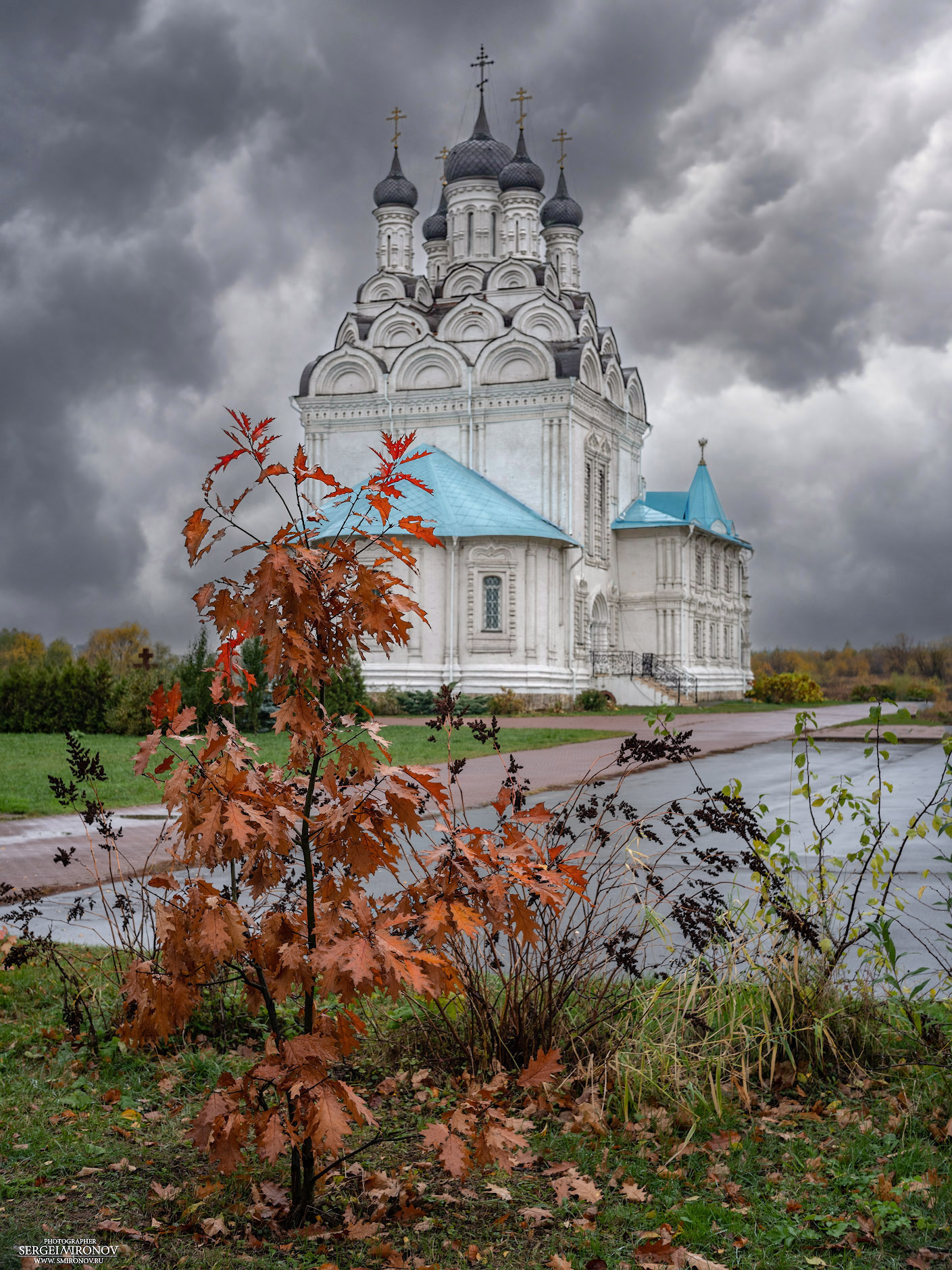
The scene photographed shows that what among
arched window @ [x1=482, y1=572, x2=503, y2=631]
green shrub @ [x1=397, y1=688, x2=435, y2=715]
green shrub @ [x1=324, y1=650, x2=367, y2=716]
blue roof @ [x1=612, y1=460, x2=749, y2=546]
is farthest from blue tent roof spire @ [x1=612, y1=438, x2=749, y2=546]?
green shrub @ [x1=324, y1=650, x2=367, y2=716]

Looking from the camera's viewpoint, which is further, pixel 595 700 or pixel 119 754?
pixel 595 700

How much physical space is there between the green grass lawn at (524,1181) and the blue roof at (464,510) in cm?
2583

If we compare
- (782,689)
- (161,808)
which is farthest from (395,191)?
(161,808)

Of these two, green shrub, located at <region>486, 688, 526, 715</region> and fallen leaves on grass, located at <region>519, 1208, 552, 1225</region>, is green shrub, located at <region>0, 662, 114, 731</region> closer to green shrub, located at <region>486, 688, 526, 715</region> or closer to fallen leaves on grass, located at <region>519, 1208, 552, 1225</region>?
green shrub, located at <region>486, 688, 526, 715</region>

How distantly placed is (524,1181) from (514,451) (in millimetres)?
31255

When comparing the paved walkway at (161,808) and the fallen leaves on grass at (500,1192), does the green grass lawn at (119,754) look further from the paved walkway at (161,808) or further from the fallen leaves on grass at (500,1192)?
the fallen leaves on grass at (500,1192)

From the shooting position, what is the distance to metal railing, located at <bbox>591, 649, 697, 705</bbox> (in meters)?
35.7

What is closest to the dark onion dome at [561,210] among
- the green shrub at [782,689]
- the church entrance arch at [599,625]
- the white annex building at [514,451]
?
the white annex building at [514,451]

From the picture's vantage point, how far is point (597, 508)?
3591 centimetres

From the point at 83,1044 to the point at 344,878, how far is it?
2292 mm

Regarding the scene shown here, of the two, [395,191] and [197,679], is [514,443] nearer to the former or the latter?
[395,191]

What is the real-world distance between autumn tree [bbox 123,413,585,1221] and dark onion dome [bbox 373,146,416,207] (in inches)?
1517

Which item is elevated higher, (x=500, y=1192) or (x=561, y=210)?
(x=561, y=210)

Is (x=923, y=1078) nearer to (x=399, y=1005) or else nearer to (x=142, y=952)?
(x=399, y=1005)
